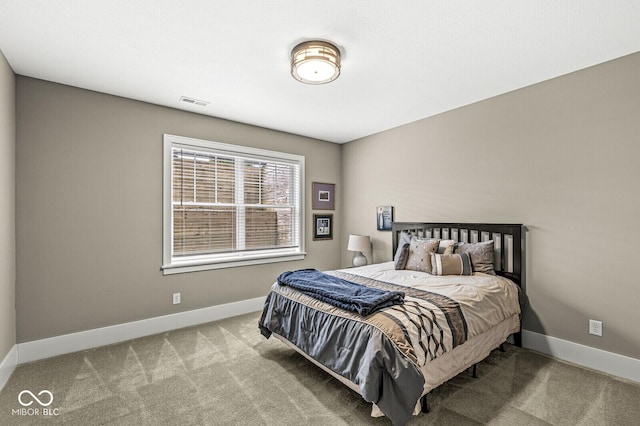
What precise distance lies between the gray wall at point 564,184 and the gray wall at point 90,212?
10.4 ft

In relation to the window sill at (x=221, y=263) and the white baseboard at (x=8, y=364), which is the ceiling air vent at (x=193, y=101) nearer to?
the window sill at (x=221, y=263)

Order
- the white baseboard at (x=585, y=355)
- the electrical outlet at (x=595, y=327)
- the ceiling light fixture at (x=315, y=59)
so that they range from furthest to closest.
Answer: the electrical outlet at (x=595, y=327), the white baseboard at (x=585, y=355), the ceiling light fixture at (x=315, y=59)

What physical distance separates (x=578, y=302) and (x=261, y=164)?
151 inches

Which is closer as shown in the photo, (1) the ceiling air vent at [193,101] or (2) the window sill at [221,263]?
(1) the ceiling air vent at [193,101]

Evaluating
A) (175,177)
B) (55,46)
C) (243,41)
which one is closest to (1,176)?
(55,46)

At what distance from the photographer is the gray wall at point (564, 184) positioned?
253 cm

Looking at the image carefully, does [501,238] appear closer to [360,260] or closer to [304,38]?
[360,260]

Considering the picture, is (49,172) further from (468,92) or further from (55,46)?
(468,92)

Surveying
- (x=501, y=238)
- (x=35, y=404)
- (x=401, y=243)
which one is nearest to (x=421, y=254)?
(x=401, y=243)

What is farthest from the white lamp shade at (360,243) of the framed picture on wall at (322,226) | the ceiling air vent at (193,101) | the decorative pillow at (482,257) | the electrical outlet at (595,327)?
the ceiling air vent at (193,101)

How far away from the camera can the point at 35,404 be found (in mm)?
2131

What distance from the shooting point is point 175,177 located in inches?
144

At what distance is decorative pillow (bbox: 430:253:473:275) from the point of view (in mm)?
3055

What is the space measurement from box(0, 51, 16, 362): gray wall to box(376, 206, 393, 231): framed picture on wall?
403cm
